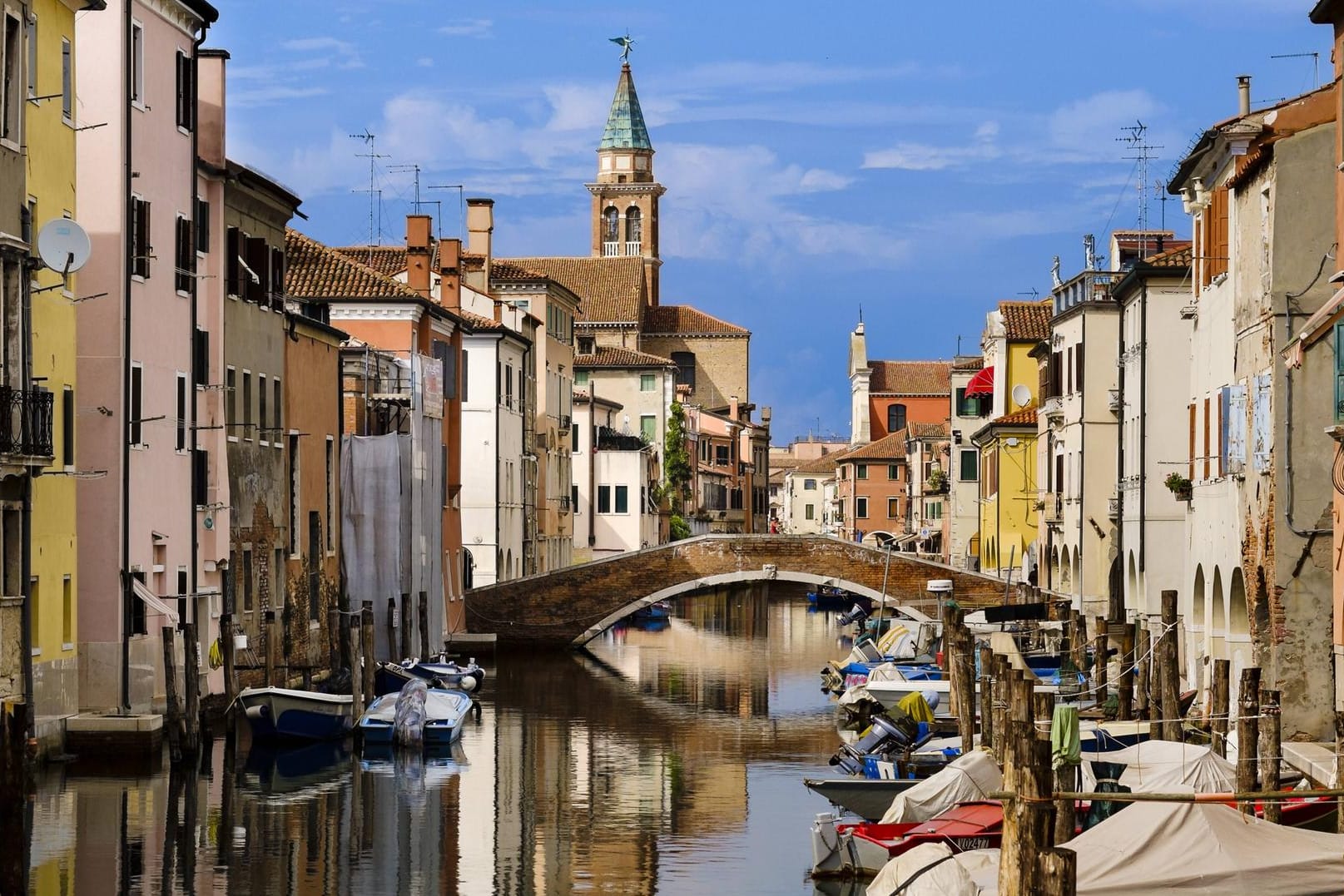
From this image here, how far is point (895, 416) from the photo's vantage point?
406ft

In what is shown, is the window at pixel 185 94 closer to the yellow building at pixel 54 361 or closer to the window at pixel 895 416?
the yellow building at pixel 54 361

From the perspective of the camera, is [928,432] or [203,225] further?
[928,432]

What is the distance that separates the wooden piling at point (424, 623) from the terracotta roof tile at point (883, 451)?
65.6 m

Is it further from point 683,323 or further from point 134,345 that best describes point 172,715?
point 683,323

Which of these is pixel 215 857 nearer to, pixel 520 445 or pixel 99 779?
pixel 99 779

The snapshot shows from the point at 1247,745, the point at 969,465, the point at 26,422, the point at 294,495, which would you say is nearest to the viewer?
the point at 1247,745

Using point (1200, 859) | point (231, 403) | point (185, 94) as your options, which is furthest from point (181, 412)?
point (1200, 859)

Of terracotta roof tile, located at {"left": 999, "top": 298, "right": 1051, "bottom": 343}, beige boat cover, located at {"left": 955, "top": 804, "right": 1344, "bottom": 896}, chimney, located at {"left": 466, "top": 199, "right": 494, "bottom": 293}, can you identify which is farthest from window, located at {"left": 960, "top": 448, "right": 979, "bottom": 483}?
beige boat cover, located at {"left": 955, "top": 804, "right": 1344, "bottom": 896}

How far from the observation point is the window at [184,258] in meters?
30.9

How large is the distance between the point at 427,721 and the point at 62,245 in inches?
414

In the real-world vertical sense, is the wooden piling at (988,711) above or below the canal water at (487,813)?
above

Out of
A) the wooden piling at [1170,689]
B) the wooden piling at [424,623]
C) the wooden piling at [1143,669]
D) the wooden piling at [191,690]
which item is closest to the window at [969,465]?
the wooden piling at [424,623]

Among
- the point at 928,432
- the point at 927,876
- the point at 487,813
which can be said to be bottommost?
the point at 487,813

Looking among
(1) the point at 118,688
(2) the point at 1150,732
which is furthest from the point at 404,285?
(2) the point at 1150,732
